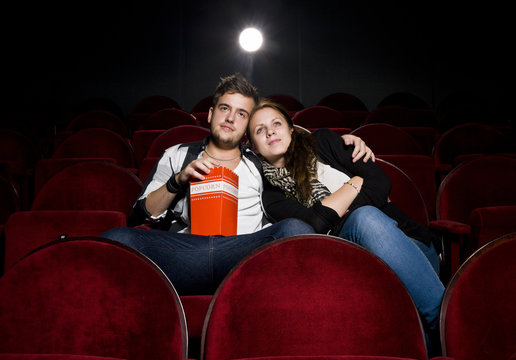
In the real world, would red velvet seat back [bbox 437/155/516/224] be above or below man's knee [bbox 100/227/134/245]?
above

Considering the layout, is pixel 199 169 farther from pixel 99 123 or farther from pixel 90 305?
pixel 99 123

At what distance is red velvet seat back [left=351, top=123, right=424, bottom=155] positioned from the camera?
0.96 metres

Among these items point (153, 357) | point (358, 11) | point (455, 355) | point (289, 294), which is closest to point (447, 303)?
point (455, 355)

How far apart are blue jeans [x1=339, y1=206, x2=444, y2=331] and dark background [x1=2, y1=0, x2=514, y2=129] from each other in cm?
175

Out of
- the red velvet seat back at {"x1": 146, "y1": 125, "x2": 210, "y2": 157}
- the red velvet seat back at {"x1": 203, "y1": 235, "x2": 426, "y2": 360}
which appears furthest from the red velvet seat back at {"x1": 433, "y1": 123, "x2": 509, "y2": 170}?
the red velvet seat back at {"x1": 203, "y1": 235, "x2": 426, "y2": 360}

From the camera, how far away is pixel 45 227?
1.93 ft

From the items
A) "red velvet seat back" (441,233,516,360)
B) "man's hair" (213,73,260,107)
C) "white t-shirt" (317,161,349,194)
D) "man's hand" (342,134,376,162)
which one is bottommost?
"red velvet seat back" (441,233,516,360)

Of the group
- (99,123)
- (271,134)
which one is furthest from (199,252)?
(99,123)

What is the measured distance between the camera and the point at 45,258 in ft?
1.21

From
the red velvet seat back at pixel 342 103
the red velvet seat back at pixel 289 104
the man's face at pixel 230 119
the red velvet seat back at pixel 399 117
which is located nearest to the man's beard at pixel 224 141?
the man's face at pixel 230 119

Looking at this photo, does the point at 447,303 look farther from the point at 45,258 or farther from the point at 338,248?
the point at 45,258

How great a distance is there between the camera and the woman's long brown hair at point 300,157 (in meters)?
0.64

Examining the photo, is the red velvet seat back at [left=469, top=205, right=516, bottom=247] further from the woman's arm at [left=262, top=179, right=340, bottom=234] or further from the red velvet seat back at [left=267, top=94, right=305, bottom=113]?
the red velvet seat back at [left=267, top=94, right=305, bottom=113]

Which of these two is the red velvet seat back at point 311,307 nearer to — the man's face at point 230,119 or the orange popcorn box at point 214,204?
the orange popcorn box at point 214,204
